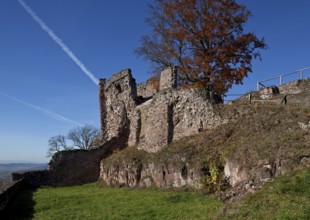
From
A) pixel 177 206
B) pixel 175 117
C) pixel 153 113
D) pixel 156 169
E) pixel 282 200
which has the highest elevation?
pixel 153 113

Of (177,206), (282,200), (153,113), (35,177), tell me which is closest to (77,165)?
(35,177)

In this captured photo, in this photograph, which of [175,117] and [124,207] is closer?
[124,207]

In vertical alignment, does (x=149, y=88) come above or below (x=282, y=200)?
above

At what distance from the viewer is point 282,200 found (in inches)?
397

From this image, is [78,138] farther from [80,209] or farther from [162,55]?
[80,209]

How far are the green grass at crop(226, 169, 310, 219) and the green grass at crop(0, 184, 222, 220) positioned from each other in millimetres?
1210

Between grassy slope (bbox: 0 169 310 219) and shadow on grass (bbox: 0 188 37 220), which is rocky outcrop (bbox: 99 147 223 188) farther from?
shadow on grass (bbox: 0 188 37 220)

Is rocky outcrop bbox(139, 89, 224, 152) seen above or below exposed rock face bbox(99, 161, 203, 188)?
above

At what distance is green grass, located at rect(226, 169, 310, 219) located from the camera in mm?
9305

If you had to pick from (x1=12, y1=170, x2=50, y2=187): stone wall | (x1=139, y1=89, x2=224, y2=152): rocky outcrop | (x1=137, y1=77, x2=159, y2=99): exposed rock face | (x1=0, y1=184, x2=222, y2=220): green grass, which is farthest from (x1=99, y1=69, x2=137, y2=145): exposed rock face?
(x1=0, y1=184, x2=222, y2=220): green grass

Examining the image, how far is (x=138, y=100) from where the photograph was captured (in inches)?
1088

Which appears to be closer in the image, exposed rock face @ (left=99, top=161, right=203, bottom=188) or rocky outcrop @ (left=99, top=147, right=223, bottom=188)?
rocky outcrop @ (left=99, top=147, right=223, bottom=188)

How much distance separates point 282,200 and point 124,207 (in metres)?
6.53

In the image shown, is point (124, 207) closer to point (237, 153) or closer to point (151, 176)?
point (237, 153)
